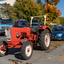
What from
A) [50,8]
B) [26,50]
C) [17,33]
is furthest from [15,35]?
[50,8]

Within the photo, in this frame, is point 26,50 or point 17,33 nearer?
point 26,50

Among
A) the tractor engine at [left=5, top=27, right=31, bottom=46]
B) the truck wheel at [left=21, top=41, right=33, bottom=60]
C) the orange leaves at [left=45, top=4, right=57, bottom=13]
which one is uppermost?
the orange leaves at [left=45, top=4, right=57, bottom=13]

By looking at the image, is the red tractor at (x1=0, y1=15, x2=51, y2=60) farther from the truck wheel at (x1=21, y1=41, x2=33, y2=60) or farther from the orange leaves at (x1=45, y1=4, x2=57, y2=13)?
the orange leaves at (x1=45, y1=4, x2=57, y2=13)

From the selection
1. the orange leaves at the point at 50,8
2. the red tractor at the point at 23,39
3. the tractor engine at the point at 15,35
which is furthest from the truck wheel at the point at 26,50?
the orange leaves at the point at 50,8

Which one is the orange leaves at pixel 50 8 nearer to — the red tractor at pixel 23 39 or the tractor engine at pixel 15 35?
the red tractor at pixel 23 39

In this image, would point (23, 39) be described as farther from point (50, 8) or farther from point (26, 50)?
point (50, 8)

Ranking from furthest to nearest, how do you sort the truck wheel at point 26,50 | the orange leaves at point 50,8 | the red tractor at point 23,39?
1. the orange leaves at point 50,8
2. the red tractor at point 23,39
3. the truck wheel at point 26,50

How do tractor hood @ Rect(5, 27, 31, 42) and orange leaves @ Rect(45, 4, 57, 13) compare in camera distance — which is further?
orange leaves @ Rect(45, 4, 57, 13)

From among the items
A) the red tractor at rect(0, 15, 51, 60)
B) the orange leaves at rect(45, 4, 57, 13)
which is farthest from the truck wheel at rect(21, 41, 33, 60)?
the orange leaves at rect(45, 4, 57, 13)

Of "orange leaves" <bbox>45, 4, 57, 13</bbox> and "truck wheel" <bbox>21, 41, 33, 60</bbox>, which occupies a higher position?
"orange leaves" <bbox>45, 4, 57, 13</bbox>

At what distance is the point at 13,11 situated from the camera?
3850 centimetres

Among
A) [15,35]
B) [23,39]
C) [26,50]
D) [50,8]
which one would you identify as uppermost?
[50,8]

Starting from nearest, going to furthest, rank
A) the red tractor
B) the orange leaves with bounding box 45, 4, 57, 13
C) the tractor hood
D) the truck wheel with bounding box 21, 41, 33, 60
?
the truck wheel with bounding box 21, 41, 33, 60, the red tractor, the tractor hood, the orange leaves with bounding box 45, 4, 57, 13

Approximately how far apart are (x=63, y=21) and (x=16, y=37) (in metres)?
68.1
